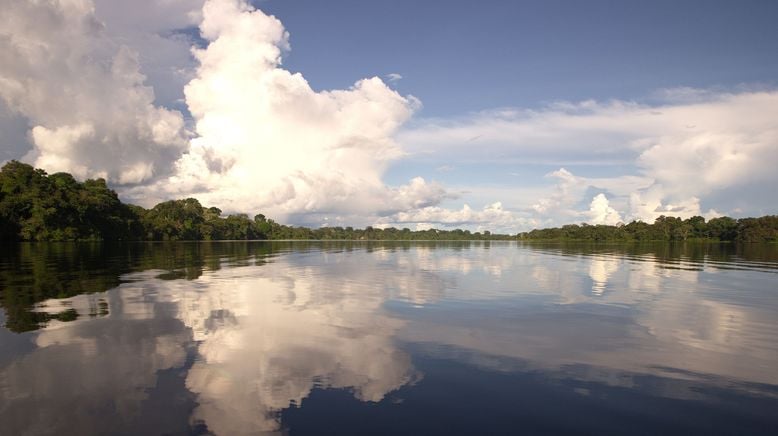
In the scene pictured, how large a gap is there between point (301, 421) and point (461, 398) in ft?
12.4

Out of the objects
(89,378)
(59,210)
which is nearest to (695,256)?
(89,378)

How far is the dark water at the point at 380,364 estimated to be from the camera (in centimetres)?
927

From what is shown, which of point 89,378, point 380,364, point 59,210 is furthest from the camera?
point 59,210

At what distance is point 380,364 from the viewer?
13016 millimetres

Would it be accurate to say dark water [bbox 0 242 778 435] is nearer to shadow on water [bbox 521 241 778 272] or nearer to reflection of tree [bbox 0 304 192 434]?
reflection of tree [bbox 0 304 192 434]

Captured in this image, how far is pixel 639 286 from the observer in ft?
106

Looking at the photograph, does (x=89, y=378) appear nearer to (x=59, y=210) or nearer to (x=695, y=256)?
(x=695, y=256)

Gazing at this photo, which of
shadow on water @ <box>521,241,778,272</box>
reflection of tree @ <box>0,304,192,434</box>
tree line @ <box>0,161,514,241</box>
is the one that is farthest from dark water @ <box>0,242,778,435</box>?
tree line @ <box>0,161,514,241</box>

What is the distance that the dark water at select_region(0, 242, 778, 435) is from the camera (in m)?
9.27

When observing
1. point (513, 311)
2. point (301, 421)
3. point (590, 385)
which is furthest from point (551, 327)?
point (301, 421)

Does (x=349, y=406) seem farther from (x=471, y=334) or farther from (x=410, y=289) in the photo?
(x=410, y=289)

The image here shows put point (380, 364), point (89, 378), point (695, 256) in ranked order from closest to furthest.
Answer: point (89, 378)
point (380, 364)
point (695, 256)

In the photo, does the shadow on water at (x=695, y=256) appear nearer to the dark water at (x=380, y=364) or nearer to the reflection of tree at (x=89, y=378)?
the dark water at (x=380, y=364)

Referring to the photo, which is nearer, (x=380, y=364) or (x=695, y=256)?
(x=380, y=364)
